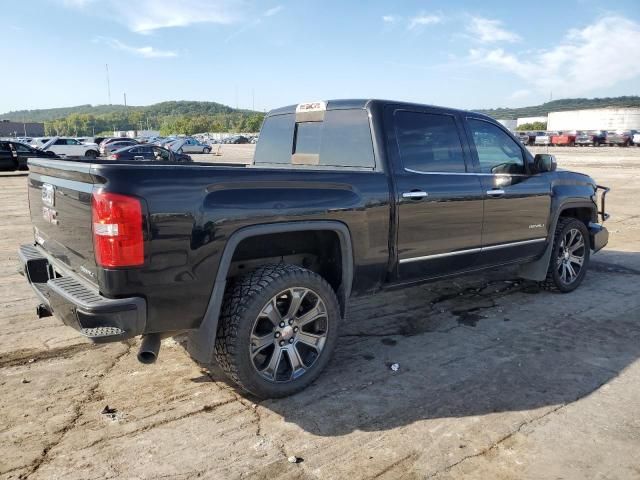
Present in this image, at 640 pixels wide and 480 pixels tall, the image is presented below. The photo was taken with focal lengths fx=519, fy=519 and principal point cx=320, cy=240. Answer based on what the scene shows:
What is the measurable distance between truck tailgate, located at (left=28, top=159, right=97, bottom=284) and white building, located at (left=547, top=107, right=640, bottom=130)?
3962 inches

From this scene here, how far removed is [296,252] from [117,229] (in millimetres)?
1354

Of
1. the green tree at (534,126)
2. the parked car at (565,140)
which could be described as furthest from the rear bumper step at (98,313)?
the green tree at (534,126)

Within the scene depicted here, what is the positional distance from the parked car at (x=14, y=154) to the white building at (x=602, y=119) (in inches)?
3589

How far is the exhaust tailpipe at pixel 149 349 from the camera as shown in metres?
2.88

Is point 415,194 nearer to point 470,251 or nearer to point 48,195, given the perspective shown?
point 470,251

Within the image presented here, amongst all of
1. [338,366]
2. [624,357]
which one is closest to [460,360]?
[338,366]

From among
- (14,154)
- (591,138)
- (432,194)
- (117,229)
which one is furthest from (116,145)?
(591,138)

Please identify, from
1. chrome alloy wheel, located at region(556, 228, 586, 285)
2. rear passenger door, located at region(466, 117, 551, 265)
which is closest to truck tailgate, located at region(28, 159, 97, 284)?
rear passenger door, located at region(466, 117, 551, 265)

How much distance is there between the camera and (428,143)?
13.7 ft

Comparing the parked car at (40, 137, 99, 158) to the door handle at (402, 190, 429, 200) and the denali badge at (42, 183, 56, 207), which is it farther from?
the door handle at (402, 190, 429, 200)

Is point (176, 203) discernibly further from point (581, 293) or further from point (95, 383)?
point (581, 293)

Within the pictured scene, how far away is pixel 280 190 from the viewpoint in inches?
124

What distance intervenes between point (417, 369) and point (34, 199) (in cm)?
302

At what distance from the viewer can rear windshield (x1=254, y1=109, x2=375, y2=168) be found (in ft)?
13.0
